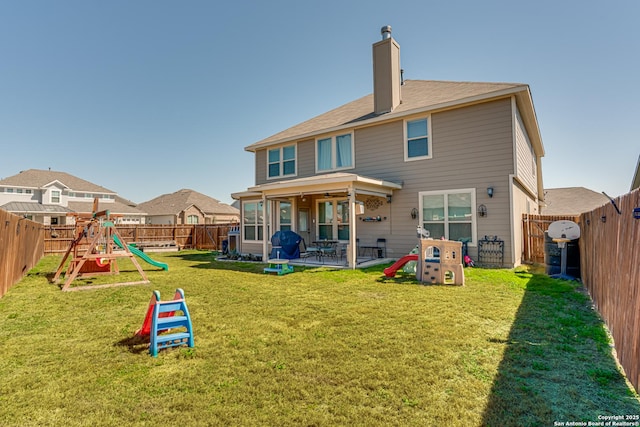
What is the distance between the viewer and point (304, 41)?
42.1 ft

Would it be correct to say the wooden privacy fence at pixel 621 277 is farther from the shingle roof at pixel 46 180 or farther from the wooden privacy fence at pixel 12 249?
the shingle roof at pixel 46 180

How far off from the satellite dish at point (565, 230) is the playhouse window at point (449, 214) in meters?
2.22

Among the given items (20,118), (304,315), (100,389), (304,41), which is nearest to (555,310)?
(304,315)

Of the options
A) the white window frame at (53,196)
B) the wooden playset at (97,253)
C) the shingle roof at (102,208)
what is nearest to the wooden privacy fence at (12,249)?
the wooden playset at (97,253)

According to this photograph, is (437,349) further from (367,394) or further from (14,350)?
(14,350)

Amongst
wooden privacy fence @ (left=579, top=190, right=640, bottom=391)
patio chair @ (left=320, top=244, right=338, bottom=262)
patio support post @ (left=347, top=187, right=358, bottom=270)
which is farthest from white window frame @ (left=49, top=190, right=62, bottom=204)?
wooden privacy fence @ (left=579, top=190, right=640, bottom=391)

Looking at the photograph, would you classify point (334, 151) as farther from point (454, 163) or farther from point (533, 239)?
point (533, 239)

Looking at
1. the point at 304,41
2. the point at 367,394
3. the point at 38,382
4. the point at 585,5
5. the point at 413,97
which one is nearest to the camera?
the point at 367,394

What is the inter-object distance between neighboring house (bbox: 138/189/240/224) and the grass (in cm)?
3100

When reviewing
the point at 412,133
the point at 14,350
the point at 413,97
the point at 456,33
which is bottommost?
the point at 14,350

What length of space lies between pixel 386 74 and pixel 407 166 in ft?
12.5

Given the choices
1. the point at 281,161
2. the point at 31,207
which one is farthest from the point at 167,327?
the point at 31,207

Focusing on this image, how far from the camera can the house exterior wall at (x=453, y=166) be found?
9234 mm

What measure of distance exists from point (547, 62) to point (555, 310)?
410 inches
